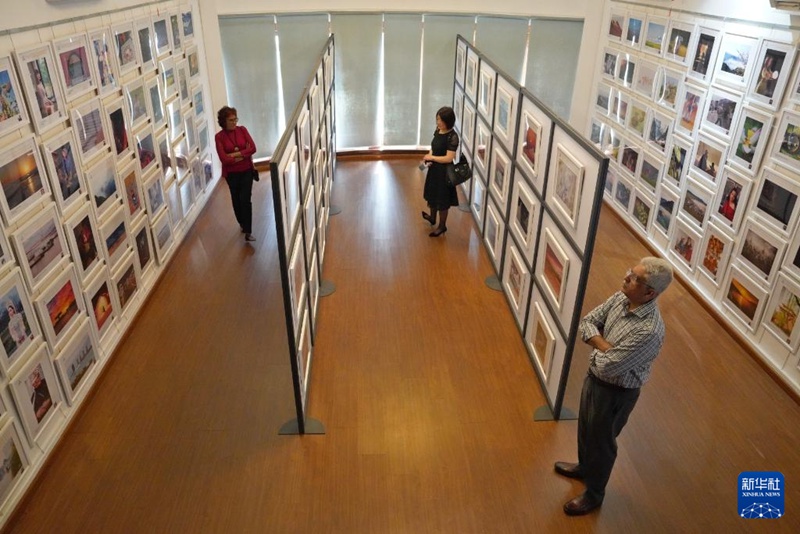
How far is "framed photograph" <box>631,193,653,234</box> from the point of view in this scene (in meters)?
5.77

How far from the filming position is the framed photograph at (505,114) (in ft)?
14.3

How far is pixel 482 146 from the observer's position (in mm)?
5613

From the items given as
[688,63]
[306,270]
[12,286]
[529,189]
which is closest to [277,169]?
[306,270]

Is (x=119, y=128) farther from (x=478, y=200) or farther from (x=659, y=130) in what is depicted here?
(x=659, y=130)

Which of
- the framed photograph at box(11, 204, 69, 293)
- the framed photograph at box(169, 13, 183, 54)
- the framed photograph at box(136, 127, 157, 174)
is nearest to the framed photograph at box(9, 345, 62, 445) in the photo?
the framed photograph at box(11, 204, 69, 293)

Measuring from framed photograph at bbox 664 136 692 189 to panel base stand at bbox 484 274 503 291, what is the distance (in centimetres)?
193

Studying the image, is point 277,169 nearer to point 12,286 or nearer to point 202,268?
point 12,286

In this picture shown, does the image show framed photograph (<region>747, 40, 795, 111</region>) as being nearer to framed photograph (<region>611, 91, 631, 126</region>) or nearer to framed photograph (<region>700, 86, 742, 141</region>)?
framed photograph (<region>700, 86, 742, 141</region>)

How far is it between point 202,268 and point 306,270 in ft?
5.94

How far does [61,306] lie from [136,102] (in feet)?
6.20

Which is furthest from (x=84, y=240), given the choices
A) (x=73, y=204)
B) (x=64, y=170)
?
(x=64, y=170)

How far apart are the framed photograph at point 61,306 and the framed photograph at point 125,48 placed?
1.70 metres

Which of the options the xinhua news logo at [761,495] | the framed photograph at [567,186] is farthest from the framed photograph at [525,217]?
the xinhua news logo at [761,495]

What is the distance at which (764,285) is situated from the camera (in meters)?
4.10
